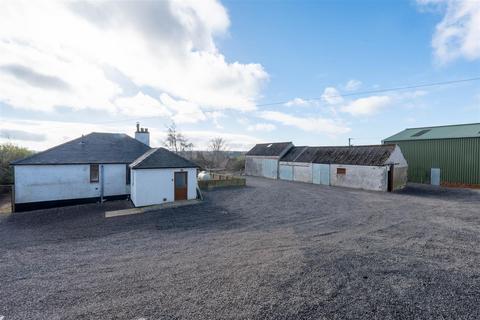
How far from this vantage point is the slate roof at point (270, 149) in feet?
96.3

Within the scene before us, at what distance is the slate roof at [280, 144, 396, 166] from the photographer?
65.4ft

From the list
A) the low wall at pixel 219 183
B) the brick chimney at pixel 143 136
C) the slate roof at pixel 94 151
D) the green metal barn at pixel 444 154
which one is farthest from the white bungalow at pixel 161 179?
the green metal barn at pixel 444 154

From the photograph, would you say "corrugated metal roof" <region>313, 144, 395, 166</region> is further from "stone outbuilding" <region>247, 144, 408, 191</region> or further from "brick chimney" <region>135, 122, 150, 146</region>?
"brick chimney" <region>135, 122, 150, 146</region>

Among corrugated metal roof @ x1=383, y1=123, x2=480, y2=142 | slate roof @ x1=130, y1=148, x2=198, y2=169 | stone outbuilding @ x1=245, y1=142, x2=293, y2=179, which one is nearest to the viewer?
slate roof @ x1=130, y1=148, x2=198, y2=169

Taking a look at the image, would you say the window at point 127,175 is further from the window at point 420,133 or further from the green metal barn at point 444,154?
the window at point 420,133

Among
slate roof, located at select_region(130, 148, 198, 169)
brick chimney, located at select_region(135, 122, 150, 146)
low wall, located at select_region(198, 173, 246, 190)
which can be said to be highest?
brick chimney, located at select_region(135, 122, 150, 146)

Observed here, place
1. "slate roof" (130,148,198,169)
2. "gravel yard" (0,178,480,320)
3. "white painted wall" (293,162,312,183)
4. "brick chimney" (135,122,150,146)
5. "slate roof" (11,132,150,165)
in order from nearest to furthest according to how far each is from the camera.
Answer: "gravel yard" (0,178,480,320), "slate roof" (130,148,198,169), "slate roof" (11,132,150,165), "brick chimney" (135,122,150,146), "white painted wall" (293,162,312,183)

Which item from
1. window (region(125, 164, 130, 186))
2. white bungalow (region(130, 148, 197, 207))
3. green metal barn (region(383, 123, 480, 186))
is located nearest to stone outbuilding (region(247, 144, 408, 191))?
green metal barn (region(383, 123, 480, 186))

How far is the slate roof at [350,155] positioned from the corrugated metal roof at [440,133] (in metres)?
6.97

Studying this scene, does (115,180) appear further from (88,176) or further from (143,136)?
(143,136)

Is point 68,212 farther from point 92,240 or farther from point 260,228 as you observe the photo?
point 260,228

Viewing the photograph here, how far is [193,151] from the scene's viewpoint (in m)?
47.7

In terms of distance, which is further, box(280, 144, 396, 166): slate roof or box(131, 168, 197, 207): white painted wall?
box(280, 144, 396, 166): slate roof

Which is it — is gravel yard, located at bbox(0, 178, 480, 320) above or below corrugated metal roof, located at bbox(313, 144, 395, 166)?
below
